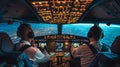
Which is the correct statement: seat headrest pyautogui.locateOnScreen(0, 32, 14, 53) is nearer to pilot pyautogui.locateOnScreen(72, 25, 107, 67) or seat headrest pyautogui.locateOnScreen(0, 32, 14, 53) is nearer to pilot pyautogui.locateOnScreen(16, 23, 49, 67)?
pilot pyautogui.locateOnScreen(16, 23, 49, 67)

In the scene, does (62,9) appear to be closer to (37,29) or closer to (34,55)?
(34,55)

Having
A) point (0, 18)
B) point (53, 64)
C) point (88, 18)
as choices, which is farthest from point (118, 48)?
point (53, 64)

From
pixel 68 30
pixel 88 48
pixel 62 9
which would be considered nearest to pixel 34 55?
Answer: pixel 88 48

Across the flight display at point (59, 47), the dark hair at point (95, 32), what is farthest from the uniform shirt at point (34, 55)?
the flight display at point (59, 47)

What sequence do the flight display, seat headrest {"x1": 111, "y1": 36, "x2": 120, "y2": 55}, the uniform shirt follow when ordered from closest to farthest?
seat headrest {"x1": 111, "y1": 36, "x2": 120, "y2": 55}, the uniform shirt, the flight display

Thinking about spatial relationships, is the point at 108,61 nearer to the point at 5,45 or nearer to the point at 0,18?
the point at 5,45

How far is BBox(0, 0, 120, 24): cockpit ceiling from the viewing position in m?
4.93

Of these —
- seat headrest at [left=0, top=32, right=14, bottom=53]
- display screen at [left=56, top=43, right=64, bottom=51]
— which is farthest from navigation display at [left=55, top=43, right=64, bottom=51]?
seat headrest at [left=0, top=32, right=14, bottom=53]

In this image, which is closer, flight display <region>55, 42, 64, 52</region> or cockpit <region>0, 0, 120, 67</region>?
cockpit <region>0, 0, 120, 67</region>

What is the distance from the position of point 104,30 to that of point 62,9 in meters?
3.70

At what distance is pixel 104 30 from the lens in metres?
9.43

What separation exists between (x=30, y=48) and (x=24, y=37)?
0.60 ft

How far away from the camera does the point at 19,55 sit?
3.17 meters

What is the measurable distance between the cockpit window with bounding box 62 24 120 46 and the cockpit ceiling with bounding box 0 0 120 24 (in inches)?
44.4
